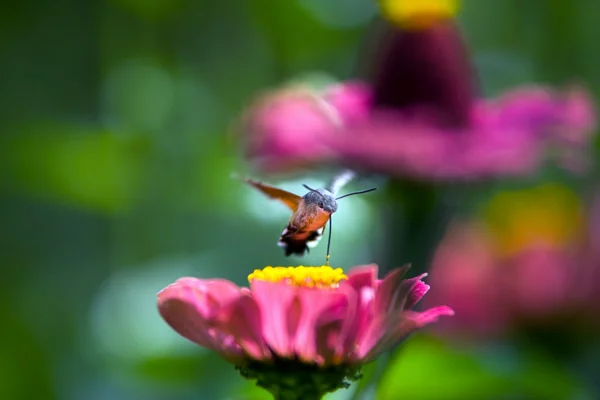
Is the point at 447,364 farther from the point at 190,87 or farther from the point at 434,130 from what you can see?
the point at 190,87

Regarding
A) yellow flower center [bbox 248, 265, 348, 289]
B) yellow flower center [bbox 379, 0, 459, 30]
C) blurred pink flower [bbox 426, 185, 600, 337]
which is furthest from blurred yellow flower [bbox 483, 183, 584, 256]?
yellow flower center [bbox 248, 265, 348, 289]

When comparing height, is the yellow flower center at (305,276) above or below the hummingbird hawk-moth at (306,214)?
below

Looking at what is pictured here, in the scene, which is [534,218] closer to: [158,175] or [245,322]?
[158,175]

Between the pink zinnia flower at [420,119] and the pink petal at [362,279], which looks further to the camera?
the pink zinnia flower at [420,119]

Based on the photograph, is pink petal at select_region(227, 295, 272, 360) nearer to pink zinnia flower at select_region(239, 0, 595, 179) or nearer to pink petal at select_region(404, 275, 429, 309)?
pink petal at select_region(404, 275, 429, 309)

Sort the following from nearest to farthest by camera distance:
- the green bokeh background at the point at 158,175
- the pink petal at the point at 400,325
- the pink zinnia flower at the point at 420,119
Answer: the pink petal at the point at 400,325 < the pink zinnia flower at the point at 420,119 < the green bokeh background at the point at 158,175

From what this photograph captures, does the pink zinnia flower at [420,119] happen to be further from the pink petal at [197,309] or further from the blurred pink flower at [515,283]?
the pink petal at [197,309]

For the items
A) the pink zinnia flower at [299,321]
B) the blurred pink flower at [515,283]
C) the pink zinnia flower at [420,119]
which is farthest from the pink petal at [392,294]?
the blurred pink flower at [515,283]
